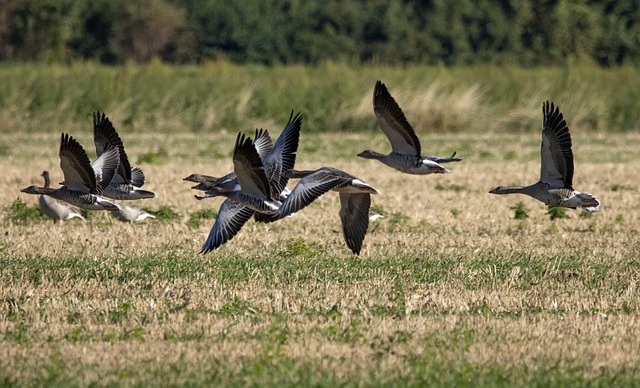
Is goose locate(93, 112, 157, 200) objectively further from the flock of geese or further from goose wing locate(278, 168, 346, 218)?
goose wing locate(278, 168, 346, 218)

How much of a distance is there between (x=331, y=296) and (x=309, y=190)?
3.22 ft

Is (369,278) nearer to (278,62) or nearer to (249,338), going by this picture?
(249,338)

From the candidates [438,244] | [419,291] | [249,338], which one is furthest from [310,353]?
[438,244]

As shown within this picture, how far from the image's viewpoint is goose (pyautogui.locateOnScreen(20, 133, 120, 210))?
10133mm

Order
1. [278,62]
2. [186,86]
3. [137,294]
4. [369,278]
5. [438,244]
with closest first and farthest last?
1. [137,294]
2. [369,278]
3. [438,244]
4. [186,86]
5. [278,62]

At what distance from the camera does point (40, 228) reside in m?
12.2

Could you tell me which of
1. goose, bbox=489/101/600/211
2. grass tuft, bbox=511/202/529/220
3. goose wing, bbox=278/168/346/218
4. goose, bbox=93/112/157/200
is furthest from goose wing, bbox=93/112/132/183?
grass tuft, bbox=511/202/529/220

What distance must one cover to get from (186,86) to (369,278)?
19.5m

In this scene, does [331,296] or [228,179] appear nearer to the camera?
[331,296]

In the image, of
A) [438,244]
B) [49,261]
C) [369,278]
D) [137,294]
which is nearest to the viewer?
[137,294]

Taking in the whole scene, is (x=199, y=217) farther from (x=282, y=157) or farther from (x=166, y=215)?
(x=282, y=157)

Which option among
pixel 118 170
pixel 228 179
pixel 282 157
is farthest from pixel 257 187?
pixel 118 170

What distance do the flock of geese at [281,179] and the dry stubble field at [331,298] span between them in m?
0.41

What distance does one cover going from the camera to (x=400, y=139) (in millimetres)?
10945
